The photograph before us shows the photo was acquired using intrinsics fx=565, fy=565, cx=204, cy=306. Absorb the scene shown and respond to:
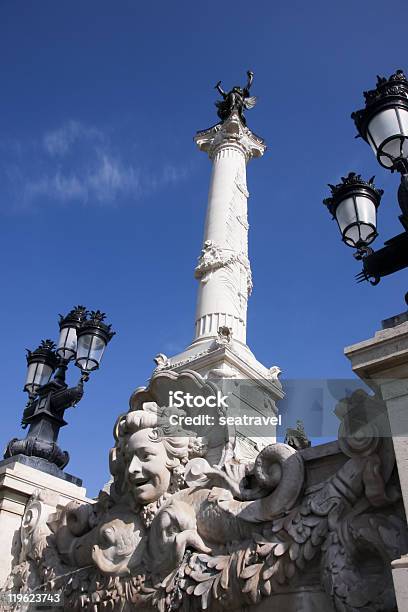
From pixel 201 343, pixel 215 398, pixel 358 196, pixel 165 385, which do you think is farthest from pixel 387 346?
pixel 201 343

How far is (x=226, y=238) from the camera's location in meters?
16.6

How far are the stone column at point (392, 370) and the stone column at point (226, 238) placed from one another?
28.6 ft

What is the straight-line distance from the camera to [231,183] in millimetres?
18469

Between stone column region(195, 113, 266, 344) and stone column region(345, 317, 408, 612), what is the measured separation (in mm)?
8717

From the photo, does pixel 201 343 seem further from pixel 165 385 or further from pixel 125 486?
pixel 125 486

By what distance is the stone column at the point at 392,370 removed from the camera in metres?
4.34

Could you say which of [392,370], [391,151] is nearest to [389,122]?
[391,151]

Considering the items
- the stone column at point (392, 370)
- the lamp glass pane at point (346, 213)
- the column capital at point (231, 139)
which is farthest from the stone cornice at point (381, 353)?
the column capital at point (231, 139)

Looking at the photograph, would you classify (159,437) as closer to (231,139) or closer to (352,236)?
(352,236)

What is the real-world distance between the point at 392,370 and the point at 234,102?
1965cm

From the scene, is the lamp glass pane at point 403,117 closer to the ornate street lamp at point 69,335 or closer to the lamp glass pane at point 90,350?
the lamp glass pane at point 90,350

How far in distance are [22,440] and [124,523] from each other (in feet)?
11.8

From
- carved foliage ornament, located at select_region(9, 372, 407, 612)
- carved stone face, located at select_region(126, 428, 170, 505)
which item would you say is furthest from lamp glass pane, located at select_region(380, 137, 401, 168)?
carved stone face, located at select_region(126, 428, 170, 505)

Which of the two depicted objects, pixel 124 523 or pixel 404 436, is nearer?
pixel 404 436
